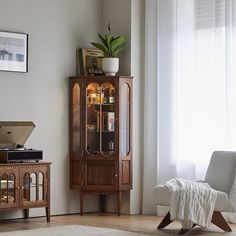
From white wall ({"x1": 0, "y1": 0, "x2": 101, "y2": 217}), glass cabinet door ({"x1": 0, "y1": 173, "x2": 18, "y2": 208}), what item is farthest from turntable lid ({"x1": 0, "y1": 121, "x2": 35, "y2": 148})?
glass cabinet door ({"x1": 0, "y1": 173, "x2": 18, "y2": 208})

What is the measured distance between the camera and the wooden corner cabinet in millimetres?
7391

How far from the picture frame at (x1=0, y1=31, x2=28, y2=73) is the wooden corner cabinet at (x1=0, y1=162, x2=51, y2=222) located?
1.14 metres

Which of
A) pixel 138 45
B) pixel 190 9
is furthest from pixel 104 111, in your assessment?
pixel 190 9

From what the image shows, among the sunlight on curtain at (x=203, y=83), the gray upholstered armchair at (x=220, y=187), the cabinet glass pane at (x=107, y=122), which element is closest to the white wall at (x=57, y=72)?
the cabinet glass pane at (x=107, y=122)

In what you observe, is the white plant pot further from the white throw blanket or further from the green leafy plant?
the white throw blanket

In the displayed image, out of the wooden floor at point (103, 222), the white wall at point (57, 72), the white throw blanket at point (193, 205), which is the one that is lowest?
the wooden floor at point (103, 222)

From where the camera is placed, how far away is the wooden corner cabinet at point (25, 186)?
24.2 ft

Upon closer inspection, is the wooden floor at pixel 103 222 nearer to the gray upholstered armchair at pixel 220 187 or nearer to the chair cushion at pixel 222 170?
the gray upholstered armchair at pixel 220 187

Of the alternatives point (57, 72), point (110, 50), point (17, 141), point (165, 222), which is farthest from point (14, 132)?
point (165, 222)

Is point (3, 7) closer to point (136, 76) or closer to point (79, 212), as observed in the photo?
point (136, 76)

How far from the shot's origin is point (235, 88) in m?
7.65

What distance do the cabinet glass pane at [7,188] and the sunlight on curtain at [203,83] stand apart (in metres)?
1.97

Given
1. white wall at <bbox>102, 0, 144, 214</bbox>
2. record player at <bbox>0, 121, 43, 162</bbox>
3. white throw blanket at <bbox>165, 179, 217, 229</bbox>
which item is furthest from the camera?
white wall at <bbox>102, 0, 144, 214</bbox>

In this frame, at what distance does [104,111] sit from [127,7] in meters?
1.32
